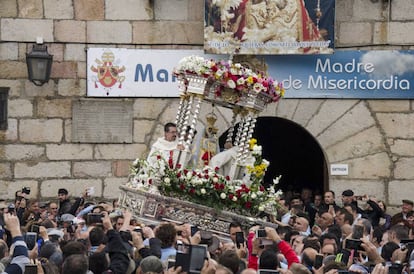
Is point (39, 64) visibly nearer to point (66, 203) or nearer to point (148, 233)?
point (66, 203)

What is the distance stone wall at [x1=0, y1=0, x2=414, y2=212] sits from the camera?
61.4 ft

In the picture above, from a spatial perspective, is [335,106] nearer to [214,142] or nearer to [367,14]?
[367,14]

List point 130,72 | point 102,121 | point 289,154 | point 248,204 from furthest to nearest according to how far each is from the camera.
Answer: point 289,154 → point 102,121 → point 130,72 → point 248,204

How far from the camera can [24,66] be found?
18.8 metres

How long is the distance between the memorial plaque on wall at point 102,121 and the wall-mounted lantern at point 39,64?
680 millimetres

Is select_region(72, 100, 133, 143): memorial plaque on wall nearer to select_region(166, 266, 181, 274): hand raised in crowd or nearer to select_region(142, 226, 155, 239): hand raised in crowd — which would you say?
select_region(142, 226, 155, 239): hand raised in crowd

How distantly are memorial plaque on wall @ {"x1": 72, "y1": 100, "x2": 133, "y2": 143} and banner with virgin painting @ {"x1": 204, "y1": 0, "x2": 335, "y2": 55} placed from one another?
1.97 metres

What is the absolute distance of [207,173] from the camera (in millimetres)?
15266

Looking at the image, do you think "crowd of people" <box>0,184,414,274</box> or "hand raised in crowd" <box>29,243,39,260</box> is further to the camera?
"hand raised in crowd" <box>29,243,39,260</box>

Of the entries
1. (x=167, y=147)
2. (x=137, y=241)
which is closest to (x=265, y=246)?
(x=137, y=241)

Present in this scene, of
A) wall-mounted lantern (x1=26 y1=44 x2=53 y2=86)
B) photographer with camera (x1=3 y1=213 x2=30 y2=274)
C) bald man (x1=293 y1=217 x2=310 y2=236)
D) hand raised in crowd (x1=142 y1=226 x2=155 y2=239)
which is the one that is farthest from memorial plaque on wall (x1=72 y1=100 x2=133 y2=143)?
photographer with camera (x1=3 y1=213 x2=30 y2=274)

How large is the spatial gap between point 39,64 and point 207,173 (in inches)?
175

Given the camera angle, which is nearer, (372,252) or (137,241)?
(372,252)

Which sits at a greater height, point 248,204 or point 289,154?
point 289,154
